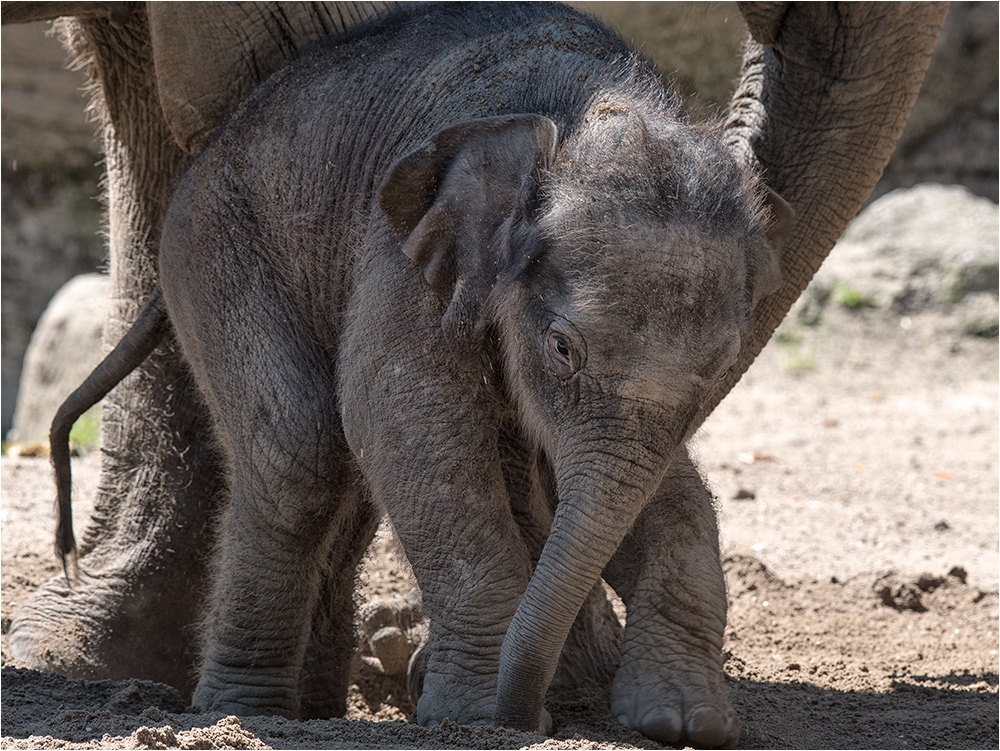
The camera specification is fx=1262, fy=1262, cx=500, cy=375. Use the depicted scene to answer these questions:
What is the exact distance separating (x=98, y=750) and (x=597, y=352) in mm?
1263

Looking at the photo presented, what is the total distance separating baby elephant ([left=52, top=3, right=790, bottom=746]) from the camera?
2.57 metres

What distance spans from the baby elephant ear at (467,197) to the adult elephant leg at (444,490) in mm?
94

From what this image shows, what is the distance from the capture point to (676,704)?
2.98m

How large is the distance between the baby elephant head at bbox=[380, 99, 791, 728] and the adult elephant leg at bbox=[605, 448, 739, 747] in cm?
48

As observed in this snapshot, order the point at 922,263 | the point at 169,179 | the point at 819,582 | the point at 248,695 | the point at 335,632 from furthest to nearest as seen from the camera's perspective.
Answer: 1. the point at 922,263
2. the point at 819,582
3. the point at 169,179
4. the point at 335,632
5. the point at 248,695

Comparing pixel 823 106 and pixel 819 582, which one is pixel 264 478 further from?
pixel 819 582

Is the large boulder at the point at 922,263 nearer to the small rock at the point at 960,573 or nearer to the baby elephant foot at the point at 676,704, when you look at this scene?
the small rock at the point at 960,573

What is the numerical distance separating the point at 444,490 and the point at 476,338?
351 millimetres

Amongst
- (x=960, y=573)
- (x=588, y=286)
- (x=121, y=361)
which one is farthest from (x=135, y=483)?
(x=960, y=573)

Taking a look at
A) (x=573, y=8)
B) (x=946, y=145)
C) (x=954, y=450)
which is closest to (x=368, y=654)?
(x=573, y=8)

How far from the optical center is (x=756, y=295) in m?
2.80

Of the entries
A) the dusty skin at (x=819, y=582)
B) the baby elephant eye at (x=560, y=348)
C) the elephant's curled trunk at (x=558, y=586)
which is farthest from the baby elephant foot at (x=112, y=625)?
the baby elephant eye at (x=560, y=348)

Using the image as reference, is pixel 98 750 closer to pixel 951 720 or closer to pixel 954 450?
pixel 951 720

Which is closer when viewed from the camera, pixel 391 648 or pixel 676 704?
pixel 676 704
